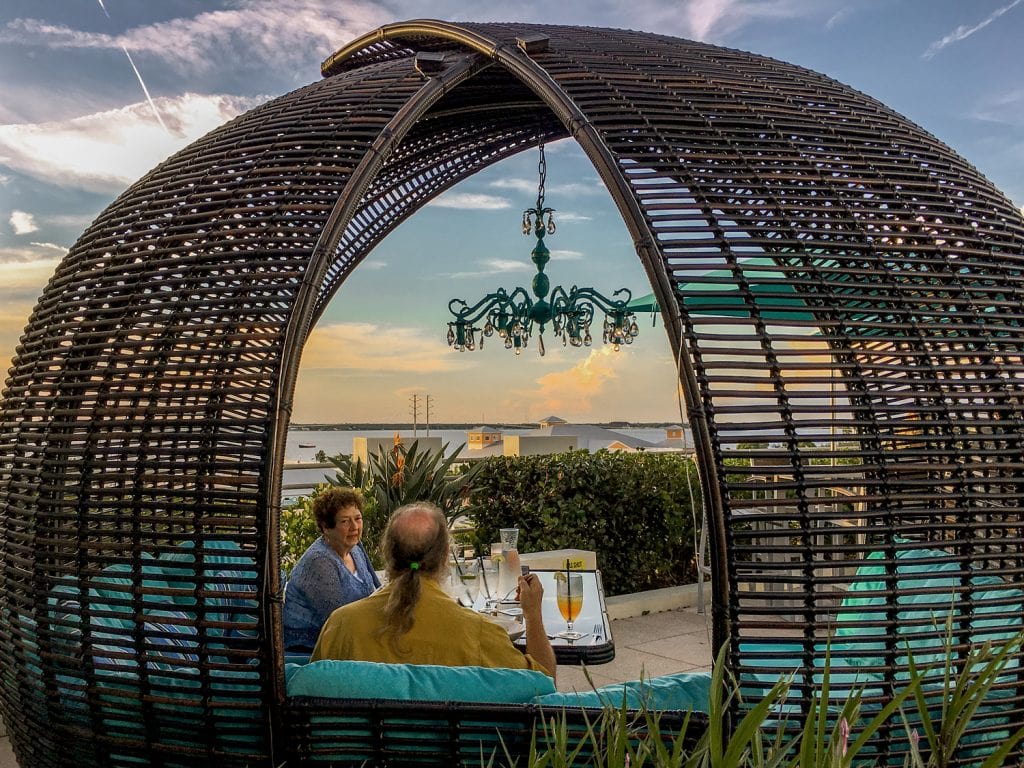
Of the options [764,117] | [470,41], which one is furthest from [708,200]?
[470,41]

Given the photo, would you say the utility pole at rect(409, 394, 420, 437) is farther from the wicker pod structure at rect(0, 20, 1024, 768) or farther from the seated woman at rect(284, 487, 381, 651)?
the wicker pod structure at rect(0, 20, 1024, 768)

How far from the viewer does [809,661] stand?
182 centimetres

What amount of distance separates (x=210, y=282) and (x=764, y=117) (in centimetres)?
180

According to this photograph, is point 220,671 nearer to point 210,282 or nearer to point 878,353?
point 210,282

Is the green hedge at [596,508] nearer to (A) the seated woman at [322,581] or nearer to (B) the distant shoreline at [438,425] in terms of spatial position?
(B) the distant shoreline at [438,425]

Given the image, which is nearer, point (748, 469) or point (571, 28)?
point (748, 469)

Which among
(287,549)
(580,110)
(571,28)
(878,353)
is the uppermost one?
(571,28)

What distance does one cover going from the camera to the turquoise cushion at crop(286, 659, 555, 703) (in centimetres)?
186

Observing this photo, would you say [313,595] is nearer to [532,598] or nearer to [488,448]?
[532,598]

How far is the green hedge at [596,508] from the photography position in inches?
231

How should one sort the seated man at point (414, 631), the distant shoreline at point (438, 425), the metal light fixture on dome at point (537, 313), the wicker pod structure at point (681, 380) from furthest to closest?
the distant shoreline at point (438, 425)
the metal light fixture on dome at point (537, 313)
the seated man at point (414, 631)
the wicker pod structure at point (681, 380)

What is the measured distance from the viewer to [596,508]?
5.88 metres

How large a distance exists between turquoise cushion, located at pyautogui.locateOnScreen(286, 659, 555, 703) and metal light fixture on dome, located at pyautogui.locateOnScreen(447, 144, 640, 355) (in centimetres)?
377

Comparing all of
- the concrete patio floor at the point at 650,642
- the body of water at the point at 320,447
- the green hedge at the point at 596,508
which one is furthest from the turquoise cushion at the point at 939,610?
the body of water at the point at 320,447
